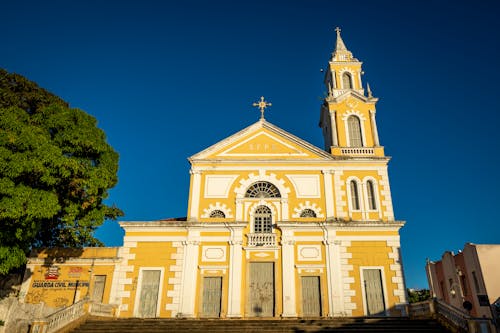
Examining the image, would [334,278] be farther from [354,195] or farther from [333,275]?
[354,195]

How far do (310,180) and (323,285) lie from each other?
21.3ft

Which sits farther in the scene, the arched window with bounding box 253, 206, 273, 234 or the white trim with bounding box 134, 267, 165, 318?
the arched window with bounding box 253, 206, 273, 234

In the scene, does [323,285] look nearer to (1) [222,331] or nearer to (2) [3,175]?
(1) [222,331]

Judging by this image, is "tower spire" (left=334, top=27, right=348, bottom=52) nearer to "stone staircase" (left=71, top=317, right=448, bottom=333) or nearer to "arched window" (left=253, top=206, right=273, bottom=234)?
"arched window" (left=253, top=206, right=273, bottom=234)

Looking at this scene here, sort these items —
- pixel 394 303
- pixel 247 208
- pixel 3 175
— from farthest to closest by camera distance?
pixel 247 208, pixel 394 303, pixel 3 175

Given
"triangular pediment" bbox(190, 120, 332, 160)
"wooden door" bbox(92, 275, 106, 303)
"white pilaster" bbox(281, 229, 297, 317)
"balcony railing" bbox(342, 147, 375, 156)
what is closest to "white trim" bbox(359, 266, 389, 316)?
"white pilaster" bbox(281, 229, 297, 317)

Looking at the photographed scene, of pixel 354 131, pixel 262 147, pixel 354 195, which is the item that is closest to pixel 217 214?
pixel 262 147

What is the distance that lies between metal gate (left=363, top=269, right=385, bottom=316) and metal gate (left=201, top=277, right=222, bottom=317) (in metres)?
8.09

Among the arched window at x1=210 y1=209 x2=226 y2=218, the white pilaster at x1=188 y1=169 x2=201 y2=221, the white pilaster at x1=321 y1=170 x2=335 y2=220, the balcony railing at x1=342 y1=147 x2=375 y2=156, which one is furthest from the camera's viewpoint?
the balcony railing at x1=342 y1=147 x2=375 y2=156

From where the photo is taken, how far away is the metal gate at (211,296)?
20406 mm

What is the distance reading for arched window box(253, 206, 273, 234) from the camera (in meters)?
22.5

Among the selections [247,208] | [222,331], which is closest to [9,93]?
[247,208]

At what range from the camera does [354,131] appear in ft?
85.6

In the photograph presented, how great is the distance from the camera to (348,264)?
21141mm
